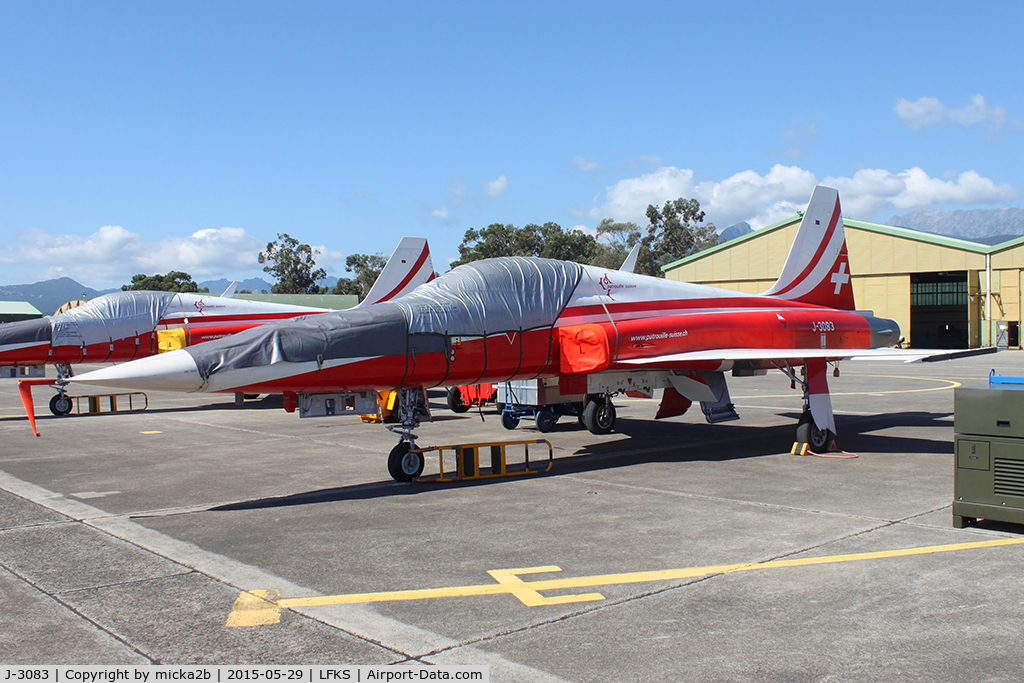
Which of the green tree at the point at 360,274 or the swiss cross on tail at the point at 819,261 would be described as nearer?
the swiss cross on tail at the point at 819,261

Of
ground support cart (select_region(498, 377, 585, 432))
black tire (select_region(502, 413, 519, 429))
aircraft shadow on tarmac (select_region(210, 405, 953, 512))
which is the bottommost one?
aircraft shadow on tarmac (select_region(210, 405, 953, 512))

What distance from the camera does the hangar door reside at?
6838 cm

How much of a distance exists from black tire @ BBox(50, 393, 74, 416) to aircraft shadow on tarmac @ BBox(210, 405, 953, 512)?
46.3 feet

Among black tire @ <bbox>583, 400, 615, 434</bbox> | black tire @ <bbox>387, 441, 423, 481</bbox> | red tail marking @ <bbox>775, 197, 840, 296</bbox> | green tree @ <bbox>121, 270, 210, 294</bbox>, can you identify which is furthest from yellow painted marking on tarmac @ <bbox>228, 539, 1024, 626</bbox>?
green tree @ <bbox>121, 270, 210, 294</bbox>

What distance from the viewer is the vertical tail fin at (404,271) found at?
86.6 feet

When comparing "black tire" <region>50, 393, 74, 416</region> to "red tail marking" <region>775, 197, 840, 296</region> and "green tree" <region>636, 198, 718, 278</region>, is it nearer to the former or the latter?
"red tail marking" <region>775, 197, 840, 296</region>

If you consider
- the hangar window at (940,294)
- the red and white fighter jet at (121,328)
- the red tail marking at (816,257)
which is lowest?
the red and white fighter jet at (121,328)

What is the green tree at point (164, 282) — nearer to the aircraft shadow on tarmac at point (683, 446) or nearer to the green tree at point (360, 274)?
the green tree at point (360, 274)

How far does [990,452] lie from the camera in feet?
26.8

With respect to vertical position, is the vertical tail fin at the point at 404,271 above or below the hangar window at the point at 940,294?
below

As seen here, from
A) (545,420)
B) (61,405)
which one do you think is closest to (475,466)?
(545,420)

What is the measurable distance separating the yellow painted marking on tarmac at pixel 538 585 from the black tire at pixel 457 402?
49.0 feet

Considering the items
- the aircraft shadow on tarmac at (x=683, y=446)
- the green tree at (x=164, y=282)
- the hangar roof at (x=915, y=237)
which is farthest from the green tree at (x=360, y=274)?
the aircraft shadow on tarmac at (x=683, y=446)
